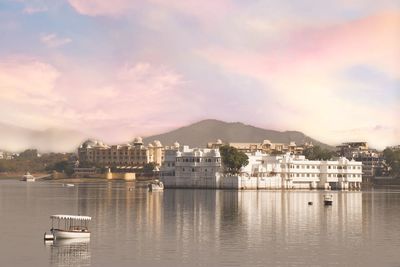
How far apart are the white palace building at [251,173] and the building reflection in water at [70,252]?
2673 inches

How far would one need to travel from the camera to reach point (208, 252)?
103 ft

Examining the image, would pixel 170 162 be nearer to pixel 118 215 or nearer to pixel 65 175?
pixel 118 215

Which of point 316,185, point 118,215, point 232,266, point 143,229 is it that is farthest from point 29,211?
point 316,185

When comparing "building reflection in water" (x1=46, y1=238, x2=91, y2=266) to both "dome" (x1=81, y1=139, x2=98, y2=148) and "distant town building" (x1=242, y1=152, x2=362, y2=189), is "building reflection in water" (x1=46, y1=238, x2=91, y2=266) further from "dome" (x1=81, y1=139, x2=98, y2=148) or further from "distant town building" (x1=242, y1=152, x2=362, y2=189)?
"dome" (x1=81, y1=139, x2=98, y2=148)

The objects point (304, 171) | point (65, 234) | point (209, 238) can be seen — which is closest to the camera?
point (65, 234)

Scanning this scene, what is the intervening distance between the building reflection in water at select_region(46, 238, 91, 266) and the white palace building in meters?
67.9

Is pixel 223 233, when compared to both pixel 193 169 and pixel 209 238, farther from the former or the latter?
pixel 193 169

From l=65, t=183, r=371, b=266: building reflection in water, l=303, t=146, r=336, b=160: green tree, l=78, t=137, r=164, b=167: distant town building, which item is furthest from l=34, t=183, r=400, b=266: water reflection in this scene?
l=78, t=137, r=164, b=167: distant town building

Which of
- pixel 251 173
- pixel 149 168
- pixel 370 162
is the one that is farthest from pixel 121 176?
pixel 251 173

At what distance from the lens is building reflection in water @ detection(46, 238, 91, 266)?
28941 mm

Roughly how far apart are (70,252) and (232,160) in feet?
245

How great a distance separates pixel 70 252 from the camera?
3164 centimetres

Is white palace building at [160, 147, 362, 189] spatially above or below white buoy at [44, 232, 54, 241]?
above

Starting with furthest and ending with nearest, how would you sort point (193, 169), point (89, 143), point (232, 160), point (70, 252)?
1. point (89, 143)
2. point (193, 169)
3. point (232, 160)
4. point (70, 252)
